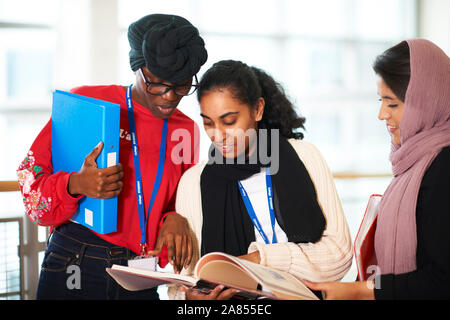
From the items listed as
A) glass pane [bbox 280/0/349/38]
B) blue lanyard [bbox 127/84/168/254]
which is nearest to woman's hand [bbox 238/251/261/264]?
blue lanyard [bbox 127/84/168/254]

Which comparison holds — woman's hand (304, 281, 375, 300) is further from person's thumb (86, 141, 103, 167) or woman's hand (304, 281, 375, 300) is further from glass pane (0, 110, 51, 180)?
glass pane (0, 110, 51, 180)

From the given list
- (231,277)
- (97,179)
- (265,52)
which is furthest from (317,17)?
(231,277)

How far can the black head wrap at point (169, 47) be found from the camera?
4.92 ft

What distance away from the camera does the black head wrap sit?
1500mm

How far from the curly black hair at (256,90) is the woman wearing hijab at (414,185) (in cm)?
47

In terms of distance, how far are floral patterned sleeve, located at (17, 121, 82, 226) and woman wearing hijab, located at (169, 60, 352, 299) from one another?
0.44 m

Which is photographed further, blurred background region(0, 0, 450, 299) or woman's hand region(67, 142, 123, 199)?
blurred background region(0, 0, 450, 299)

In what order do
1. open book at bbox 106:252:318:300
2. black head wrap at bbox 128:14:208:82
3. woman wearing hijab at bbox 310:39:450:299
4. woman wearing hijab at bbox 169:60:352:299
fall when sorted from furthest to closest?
woman wearing hijab at bbox 169:60:352:299, black head wrap at bbox 128:14:208:82, woman wearing hijab at bbox 310:39:450:299, open book at bbox 106:252:318:300

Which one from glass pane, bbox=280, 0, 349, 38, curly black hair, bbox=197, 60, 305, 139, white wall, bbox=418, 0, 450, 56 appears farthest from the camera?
white wall, bbox=418, 0, 450, 56

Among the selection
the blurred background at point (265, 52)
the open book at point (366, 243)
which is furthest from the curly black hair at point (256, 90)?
the blurred background at point (265, 52)

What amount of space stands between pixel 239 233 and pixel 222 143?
0.35 metres

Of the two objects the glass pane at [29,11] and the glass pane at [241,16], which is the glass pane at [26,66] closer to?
the glass pane at [29,11]
